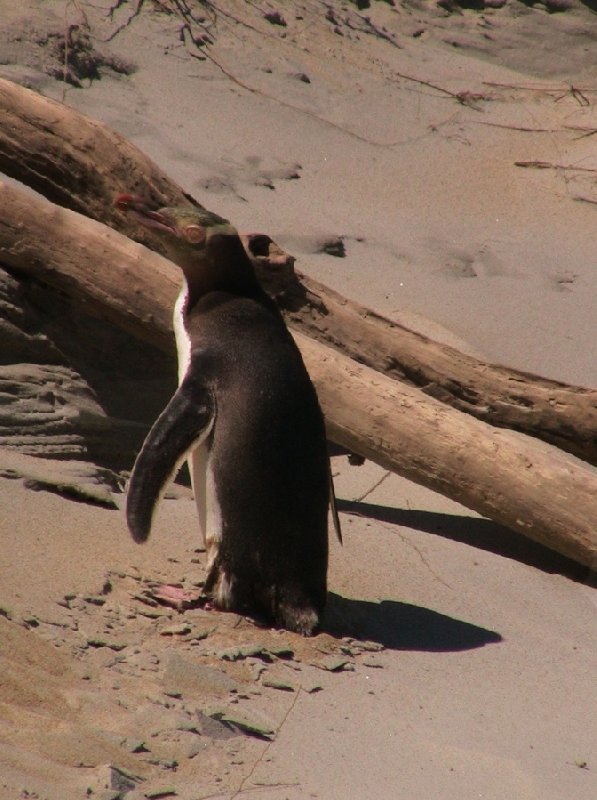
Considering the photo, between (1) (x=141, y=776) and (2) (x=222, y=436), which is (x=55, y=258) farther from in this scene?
(1) (x=141, y=776)

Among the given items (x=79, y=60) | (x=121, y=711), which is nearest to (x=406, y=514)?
(x=121, y=711)

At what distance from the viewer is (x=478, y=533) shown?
5.32 meters

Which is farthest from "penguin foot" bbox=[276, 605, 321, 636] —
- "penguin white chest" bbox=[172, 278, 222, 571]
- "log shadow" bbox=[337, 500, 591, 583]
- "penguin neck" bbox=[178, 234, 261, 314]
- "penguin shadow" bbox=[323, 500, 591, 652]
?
"log shadow" bbox=[337, 500, 591, 583]

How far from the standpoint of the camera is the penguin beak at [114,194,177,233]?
4.09 metres

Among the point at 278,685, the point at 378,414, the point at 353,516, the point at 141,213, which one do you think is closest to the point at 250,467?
the point at 278,685

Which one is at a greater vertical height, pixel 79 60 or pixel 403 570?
pixel 79 60

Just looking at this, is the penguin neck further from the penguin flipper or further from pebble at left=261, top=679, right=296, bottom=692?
pebble at left=261, top=679, right=296, bottom=692

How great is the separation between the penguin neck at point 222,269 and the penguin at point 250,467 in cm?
17

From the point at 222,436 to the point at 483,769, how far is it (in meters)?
1.28

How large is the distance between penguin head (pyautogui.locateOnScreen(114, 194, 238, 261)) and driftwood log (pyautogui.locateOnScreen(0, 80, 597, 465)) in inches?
49.9

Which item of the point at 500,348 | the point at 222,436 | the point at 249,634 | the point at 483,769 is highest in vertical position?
the point at 222,436

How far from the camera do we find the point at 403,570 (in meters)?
4.57

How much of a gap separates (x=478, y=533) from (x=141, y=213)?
2.14 m

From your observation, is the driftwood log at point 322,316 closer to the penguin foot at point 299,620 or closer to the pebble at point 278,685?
the penguin foot at point 299,620
